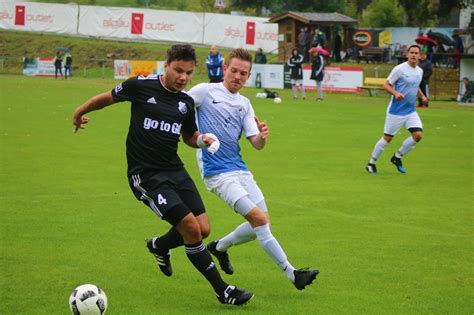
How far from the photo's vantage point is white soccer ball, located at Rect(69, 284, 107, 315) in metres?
6.59

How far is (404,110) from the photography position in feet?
55.5

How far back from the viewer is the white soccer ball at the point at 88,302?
21.6 ft

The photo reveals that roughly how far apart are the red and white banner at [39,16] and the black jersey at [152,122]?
60.4 metres

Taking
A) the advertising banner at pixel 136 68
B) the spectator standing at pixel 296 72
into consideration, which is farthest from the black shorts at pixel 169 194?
the advertising banner at pixel 136 68

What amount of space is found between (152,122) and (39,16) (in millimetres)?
62247

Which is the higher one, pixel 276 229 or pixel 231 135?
pixel 231 135

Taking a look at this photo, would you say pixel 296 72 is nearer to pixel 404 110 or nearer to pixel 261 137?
pixel 404 110

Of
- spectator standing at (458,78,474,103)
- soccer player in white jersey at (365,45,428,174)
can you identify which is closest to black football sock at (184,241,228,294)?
soccer player in white jersey at (365,45,428,174)

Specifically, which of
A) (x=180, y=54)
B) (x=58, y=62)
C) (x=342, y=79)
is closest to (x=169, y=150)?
(x=180, y=54)

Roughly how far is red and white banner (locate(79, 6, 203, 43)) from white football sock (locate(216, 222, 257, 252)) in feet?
177

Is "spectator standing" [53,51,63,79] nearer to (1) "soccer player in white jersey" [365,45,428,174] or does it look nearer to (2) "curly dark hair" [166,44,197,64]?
(1) "soccer player in white jersey" [365,45,428,174]

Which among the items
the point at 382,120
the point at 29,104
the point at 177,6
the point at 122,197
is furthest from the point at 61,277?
the point at 177,6

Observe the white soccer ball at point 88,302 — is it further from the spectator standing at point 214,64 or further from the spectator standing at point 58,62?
the spectator standing at point 58,62

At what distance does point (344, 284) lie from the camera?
818 centimetres
